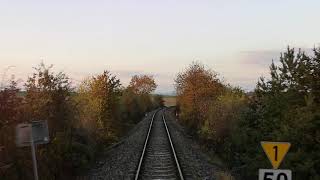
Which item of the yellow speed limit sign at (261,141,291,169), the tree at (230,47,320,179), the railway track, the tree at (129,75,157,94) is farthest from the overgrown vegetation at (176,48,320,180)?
the tree at (129,75,157,94)

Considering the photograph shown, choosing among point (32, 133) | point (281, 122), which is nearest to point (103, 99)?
point (281, 122)

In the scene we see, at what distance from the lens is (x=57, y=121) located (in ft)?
72.9

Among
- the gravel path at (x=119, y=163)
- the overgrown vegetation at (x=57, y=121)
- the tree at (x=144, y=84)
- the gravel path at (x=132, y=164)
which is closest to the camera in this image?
the overgrown vegetation at (x=57, y=121)

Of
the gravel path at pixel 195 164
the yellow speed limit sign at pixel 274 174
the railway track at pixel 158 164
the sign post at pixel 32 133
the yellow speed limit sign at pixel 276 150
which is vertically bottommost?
the gravel path at pixel 195 164

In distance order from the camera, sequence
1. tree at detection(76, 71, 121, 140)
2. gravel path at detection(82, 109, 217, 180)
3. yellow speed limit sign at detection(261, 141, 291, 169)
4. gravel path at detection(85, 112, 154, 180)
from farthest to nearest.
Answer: tree at detection(76, 71, 121, 140) < gravel path at detection(85, 112, 154, 180) < gravel path at detection(82, 109, 217, 180) < yellow speed limit sign at detection(261, 141, 291, 169)

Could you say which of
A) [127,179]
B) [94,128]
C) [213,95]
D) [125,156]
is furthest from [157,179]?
[213,95]

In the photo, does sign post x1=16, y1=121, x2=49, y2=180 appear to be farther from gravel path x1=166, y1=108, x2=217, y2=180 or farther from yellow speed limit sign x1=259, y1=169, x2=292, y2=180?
gravel path x1=166, y1=108, x2=217, y2=180

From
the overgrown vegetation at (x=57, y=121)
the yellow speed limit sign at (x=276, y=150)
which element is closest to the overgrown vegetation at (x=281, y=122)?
the yellow speed limit sign at (x=276, y=150)

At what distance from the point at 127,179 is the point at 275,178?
9.81 metres

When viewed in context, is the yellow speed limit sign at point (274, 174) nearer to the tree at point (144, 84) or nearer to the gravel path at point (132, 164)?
the gravel path at point (132, 164)

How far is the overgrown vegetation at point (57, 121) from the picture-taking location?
15.6m

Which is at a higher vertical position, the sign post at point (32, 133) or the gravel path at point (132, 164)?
the sign post at point (32, 133)

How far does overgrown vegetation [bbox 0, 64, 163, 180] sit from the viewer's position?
15570mm

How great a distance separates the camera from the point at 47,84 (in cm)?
2323
